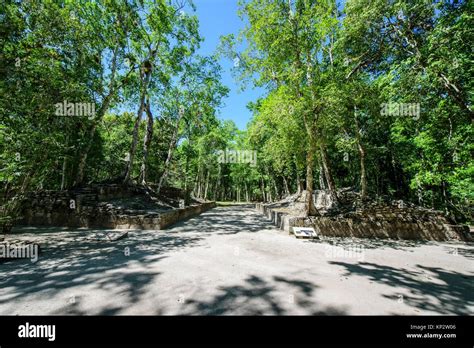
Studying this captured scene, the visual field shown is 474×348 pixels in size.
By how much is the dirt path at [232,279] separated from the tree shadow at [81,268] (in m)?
0.02

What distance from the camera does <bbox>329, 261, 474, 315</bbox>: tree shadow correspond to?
332 centimetres

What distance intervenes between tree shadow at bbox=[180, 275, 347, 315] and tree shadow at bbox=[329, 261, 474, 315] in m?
1.49

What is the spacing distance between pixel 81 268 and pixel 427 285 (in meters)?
7.60

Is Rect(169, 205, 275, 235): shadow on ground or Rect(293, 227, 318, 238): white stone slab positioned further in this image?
Rect(169, 205, 275, 235): shadow on ground

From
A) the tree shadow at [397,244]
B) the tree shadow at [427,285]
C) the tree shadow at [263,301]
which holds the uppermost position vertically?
the tree shadow at [263,301]

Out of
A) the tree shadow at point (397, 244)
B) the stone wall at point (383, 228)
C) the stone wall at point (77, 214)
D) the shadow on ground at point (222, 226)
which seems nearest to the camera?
the tree shadow at point (397, 244)

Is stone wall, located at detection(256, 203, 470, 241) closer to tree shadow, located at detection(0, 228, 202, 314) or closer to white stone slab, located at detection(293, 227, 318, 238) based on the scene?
white stone slab, located at detection(293, 227, 318, 238)

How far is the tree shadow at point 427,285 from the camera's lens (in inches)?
131

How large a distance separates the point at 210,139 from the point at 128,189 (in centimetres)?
1617

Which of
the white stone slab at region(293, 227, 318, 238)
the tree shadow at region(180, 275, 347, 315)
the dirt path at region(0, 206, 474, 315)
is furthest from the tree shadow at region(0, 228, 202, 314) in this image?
the white stone slab at region(293, 227, 318, 238)

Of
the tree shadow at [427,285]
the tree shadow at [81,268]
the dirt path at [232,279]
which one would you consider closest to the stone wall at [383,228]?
the dirt path at [232,279]

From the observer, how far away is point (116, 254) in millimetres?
5648

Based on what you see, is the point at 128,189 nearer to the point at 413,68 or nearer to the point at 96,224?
the point at 96,224

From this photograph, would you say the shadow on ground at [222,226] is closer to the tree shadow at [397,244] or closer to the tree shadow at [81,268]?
the tree shadow at [81,268]
